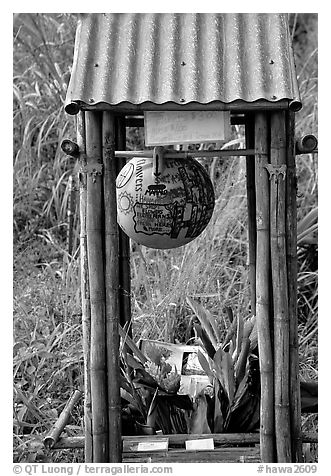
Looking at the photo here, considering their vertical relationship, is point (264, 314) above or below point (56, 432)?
above

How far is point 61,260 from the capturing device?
16.2 ft

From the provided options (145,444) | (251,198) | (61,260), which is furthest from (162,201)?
(61,260)

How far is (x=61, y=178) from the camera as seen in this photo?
488 cm

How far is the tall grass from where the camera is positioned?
4000 mm

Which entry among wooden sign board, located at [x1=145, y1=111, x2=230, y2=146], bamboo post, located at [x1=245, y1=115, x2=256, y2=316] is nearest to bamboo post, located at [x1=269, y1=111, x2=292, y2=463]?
wooden sign board, located at [x1=145, y1=111, x2=230, y2=146]

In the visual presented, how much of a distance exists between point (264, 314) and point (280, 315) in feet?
0.19

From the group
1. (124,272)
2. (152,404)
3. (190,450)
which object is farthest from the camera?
(124,272)

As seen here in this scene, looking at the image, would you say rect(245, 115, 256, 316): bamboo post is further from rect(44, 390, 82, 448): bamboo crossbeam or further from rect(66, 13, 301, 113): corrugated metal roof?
rect(44, 390, 82, 448): bamboo crossbeam

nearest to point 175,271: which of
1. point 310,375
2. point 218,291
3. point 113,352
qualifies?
point 218,291

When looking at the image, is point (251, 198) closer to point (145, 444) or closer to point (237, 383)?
point (237, 383)

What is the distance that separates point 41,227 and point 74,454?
2022mm

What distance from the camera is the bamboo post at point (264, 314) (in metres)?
2.64

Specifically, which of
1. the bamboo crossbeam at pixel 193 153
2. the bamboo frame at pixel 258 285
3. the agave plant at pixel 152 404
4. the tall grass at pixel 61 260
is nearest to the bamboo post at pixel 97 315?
the bamboo frame at pixel 258 285

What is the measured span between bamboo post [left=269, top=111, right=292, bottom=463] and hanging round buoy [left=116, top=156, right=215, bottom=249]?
0.98ft
